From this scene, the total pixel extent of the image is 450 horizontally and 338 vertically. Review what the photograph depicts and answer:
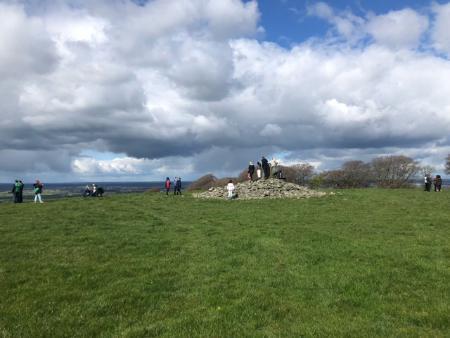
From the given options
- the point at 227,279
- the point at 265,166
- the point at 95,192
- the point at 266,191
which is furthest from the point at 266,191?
the point at 227,279

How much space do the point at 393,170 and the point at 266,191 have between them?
54.5m

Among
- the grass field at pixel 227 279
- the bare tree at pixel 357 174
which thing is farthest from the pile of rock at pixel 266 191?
the bare tree at pixel 357 174

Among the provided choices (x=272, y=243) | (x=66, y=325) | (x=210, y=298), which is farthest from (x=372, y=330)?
(x=272, y=243)

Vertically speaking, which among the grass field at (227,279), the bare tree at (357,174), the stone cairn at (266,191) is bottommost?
the grass field at (227,279)

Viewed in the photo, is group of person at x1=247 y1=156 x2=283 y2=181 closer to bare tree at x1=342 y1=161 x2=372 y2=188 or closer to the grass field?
the grass field

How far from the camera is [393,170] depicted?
277 ft

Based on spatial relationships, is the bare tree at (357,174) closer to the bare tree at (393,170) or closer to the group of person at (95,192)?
the bare tree at (393,170)

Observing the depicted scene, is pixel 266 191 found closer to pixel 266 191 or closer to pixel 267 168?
pixel 266 191

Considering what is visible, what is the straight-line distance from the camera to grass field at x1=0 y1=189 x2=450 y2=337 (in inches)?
324

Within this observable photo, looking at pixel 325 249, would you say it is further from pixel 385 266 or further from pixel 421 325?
pixel 421 325

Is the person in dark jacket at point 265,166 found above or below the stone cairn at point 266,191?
above

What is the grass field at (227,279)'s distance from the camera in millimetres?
8242

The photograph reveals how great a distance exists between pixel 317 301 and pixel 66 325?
19.3 ft

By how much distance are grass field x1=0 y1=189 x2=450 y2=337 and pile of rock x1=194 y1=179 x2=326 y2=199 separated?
17816mm
